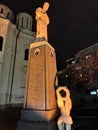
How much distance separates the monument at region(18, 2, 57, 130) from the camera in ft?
16.4

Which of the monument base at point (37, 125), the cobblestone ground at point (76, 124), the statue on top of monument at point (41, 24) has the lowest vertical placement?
the cobblestone ground at point (76, 124)

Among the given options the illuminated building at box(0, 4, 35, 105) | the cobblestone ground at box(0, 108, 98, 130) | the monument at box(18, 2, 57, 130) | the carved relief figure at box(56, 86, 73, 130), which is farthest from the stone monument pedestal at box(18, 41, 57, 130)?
the illuminated building at box(0, 4, 35, 105)

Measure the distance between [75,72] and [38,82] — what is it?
9.28 meters

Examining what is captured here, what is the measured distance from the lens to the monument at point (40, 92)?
5.00 metres

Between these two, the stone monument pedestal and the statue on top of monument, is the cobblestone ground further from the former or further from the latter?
the statue on top of monument

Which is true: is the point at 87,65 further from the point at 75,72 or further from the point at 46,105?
the point at 46,105

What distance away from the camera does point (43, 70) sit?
17.9 ft

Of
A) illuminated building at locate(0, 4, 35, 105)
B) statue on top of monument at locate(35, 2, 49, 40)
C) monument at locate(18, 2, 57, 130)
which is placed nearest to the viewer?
monument at locate(18, 2, 57, 130)

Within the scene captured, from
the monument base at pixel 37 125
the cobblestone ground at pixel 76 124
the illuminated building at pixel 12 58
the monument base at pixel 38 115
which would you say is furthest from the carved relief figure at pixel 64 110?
the illuminated building at pixel 12 58

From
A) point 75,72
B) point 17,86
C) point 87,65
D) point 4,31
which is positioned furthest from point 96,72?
point 4,31

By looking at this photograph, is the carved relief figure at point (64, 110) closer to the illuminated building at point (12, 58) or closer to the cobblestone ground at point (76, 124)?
the cobblestone ground at point (76, 124)

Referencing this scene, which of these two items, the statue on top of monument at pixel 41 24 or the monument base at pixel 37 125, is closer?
the monument base at pixel 37 125

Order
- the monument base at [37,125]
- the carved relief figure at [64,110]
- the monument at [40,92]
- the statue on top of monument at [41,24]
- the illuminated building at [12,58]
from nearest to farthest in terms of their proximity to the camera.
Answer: the carved relief figure at [64,110] → the monument base at [37,125] → the monument at [40,92] → the statue on top of monument at [41,24] → the illuminated building at [12,58]

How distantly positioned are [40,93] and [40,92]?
3 cm
